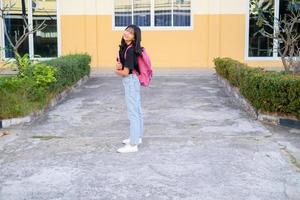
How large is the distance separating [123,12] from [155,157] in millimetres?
10384

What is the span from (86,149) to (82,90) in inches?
216

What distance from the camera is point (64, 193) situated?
4840mm

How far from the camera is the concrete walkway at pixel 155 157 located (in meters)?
4.91

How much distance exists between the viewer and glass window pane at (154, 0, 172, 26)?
15.6 metres

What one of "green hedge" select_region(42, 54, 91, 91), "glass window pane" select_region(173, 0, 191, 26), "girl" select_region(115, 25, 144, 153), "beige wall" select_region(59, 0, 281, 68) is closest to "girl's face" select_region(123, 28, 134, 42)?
"girl" select_region(115, 25, 144, 153)

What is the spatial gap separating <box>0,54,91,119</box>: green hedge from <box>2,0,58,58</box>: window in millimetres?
5420

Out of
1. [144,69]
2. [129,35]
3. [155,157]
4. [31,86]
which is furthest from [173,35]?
[155,157]

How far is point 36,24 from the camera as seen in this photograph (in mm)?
15844

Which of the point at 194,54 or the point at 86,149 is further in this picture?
the point at 194,54

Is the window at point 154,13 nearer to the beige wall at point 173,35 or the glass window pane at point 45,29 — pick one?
the beige wall at point 173,35

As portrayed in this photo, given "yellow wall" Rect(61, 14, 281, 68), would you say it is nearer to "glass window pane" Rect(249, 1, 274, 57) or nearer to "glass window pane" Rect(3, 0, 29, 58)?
"glass window pane" Rect(249, 1, 274, 57)

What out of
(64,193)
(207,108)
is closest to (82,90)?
(207,108)

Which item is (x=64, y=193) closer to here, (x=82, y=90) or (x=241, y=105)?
(x=241, y=105)

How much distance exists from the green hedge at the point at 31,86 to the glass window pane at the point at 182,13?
18.8 ft
